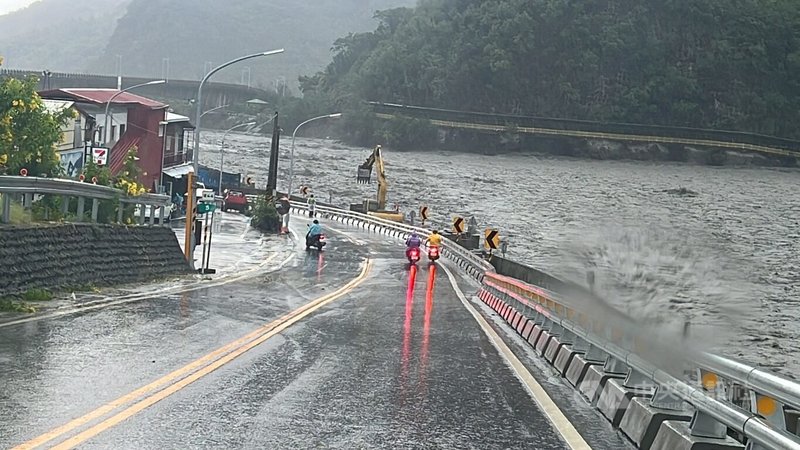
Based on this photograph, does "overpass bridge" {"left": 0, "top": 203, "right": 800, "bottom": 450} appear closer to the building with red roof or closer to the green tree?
the green tree

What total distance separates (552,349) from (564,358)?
1102mm

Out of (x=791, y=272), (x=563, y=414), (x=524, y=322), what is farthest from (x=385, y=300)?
(x=791, y=272)

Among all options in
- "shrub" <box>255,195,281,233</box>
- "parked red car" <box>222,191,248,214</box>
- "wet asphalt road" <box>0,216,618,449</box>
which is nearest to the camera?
"wet asphalt road" <box>0,216,618,449</box>

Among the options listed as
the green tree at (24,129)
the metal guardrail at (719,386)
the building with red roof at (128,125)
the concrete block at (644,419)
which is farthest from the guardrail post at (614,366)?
the building with red roof at (128,125)

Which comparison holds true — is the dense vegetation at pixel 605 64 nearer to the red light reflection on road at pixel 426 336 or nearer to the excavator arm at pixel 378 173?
the excavator arm at pixel 378 173

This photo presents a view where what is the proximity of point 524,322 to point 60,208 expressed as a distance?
10.6m

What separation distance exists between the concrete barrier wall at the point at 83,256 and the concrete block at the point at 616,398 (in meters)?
9.92

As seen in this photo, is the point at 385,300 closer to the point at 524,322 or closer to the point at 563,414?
the point at 524,322

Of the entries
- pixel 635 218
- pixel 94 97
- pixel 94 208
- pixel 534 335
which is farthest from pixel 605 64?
pixel 635 218

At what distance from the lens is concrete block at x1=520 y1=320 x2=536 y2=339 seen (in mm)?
16853

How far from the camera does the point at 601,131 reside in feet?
431

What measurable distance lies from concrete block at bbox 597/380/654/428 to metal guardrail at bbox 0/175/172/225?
11.4 metres

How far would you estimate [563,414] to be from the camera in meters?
10.0

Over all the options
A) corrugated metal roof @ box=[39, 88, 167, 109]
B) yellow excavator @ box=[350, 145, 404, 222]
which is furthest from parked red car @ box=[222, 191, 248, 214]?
corrugated metal roof @ box=[39, 88, 167, 109]
